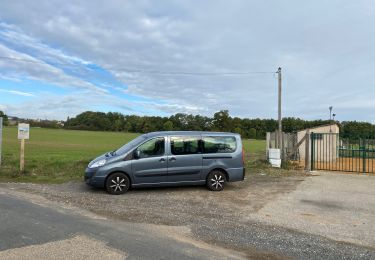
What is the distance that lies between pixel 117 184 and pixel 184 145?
2.22 m

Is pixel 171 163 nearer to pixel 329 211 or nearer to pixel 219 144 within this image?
pixel 219 144

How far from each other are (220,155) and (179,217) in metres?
3.96

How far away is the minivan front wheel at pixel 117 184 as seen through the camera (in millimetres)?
10070

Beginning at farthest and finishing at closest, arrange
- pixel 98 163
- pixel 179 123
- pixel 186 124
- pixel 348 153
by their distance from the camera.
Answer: pixel 179 123 → pixel 186 124 → pixel 348 153 → pixel 98 163

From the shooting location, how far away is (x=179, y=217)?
7492 mm

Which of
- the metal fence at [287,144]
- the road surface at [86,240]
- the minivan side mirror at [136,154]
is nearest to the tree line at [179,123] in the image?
the metal fence at [287,144]

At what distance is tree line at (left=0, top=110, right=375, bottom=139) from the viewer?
56131 millimetres

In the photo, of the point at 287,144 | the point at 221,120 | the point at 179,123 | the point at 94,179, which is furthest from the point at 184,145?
the point at 179,123

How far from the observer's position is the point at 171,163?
1059 cm

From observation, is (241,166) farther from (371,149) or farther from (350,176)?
(371,149)

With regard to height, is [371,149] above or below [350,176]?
above

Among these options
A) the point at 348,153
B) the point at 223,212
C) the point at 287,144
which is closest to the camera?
the point at 223,212

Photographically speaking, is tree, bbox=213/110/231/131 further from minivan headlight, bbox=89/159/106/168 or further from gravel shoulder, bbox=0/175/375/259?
minivan headlight, bbox=89/159/106/168

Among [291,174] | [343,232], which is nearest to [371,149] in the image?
[291,174]
